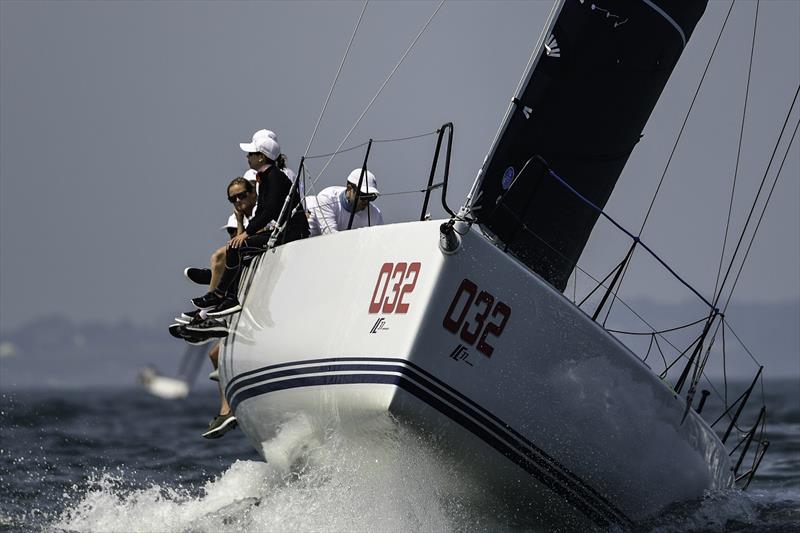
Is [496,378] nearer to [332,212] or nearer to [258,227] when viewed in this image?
[258,227]

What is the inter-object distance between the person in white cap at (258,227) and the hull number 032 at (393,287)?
1.43m

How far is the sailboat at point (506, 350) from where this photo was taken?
200 inches

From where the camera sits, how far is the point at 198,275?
769 cm

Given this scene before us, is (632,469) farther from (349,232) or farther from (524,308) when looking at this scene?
(349,232)

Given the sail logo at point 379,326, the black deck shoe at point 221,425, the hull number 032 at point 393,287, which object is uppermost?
the hull number 032 at point 393,287

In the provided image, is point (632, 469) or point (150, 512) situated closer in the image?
point (632, 469)

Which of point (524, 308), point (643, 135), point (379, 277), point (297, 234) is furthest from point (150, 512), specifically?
point (643, 135)

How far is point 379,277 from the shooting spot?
17.4 feet

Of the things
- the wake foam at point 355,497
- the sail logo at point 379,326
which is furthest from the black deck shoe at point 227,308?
the sail logo at point 379,326

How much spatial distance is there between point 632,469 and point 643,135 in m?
2.36

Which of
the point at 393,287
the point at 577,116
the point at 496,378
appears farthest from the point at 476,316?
the point at 577,116

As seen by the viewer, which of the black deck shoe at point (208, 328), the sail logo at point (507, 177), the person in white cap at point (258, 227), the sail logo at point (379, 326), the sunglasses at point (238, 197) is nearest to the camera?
the sail logo at point (379, 326)

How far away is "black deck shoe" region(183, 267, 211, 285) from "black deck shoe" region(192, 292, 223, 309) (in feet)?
2.07

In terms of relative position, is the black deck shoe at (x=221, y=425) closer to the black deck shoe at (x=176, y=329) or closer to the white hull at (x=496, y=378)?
the black deck shoe at (x=176, y=329)
